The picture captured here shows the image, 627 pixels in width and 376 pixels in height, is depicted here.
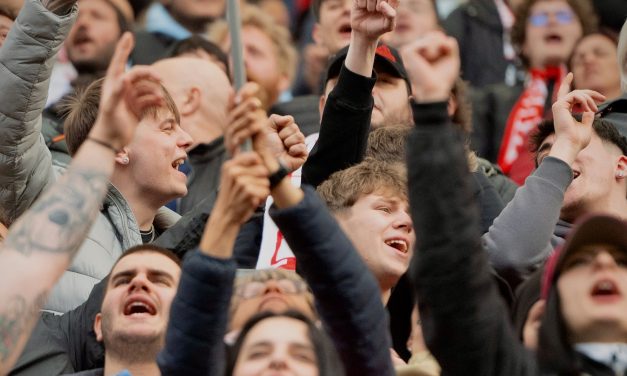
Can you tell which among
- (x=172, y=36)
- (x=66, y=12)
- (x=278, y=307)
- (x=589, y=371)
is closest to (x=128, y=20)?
(x=172, y=36)

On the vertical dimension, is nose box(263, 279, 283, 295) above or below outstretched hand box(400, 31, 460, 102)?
below

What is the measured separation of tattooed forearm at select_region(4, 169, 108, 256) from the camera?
5184 millimetres

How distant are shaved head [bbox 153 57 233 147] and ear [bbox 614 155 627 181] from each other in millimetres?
2233

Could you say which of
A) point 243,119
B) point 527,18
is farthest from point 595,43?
point 243,119

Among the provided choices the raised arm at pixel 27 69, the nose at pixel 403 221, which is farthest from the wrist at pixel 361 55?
the raised arm at pixel 27 69

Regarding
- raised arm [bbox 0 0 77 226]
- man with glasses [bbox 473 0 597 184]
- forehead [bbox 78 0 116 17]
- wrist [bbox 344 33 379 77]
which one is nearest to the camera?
wrist [bbox 344 33 379 77]

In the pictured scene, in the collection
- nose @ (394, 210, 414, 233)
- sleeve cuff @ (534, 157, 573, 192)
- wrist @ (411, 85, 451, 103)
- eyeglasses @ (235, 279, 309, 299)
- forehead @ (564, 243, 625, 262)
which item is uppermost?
wrist @ (411, 85, 451, 103)

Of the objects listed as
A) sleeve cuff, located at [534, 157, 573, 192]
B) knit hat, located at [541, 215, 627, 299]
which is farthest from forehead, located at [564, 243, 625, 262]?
sleeve cuff, located at [534, 157, 573, 192]

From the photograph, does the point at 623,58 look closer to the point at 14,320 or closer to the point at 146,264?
the point at 146,264

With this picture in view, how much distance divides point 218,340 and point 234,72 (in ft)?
2.66

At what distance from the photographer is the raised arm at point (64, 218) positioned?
5.08 meters

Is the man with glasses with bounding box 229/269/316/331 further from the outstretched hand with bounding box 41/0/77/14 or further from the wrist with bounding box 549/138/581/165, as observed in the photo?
the outstretched hand with bounding box 41/0/77/14

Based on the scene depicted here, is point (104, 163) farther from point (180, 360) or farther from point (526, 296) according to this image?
point (526, 296)

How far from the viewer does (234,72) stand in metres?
4.98
